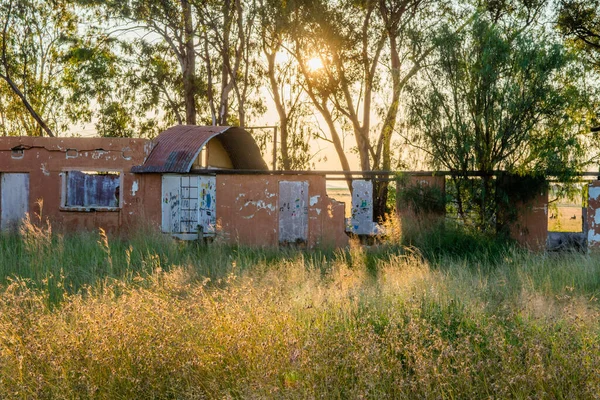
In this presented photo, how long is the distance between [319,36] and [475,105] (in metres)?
10.6

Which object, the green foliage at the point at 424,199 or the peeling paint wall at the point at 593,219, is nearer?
the peeling paint wall at the point at 593,219

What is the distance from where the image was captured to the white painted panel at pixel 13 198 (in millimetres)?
16453

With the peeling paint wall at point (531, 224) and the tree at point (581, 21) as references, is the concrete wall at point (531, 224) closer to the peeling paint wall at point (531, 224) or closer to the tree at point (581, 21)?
the peeling paint wall at point (531, 224)

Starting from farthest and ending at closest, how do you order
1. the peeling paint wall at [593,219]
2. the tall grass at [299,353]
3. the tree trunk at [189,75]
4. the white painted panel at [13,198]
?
the tree trunk at [189,75] → the white painted panel at [13,198] → the peeling paint wall at [593,219] → the tall grass at [299,353]

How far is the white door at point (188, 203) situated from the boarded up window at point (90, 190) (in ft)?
4.47

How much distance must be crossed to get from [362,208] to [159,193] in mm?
4983

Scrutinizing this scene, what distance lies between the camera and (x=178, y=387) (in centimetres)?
489

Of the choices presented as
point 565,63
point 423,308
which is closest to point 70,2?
point 565,63

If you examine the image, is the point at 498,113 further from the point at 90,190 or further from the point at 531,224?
the point at 90,190

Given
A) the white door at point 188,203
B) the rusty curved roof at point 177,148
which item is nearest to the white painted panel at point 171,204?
the white door at point 188,203

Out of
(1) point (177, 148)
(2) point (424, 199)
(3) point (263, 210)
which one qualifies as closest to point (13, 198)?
(1) point (177, 148)

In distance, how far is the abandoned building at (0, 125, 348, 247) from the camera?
1501 centimetres

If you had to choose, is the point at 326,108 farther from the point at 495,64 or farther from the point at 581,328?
the point at 581,328

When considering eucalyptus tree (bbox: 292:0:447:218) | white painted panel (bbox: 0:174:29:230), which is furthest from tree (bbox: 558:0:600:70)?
white painted panel (bbox: 0:174:29:230)
